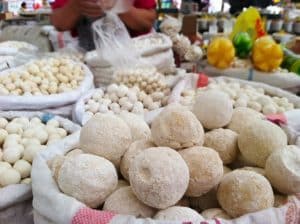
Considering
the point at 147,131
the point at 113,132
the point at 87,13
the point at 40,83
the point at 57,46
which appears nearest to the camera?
the point at 113,132

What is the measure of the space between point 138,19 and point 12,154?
1.16 meters

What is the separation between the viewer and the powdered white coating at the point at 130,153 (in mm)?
752

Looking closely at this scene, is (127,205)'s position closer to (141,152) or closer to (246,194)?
(141,152)

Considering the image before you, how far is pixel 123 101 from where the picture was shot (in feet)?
4.81

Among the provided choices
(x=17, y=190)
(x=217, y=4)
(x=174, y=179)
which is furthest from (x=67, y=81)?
(x=217, y=4)

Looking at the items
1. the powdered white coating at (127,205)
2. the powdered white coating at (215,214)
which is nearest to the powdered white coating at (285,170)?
the powdered white coating at (215,214)

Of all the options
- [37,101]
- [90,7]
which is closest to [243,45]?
[90,7]

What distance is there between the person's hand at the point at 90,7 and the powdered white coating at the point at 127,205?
1312 mm

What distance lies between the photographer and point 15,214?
0.91 m

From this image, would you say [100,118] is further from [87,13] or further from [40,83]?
[87,13]

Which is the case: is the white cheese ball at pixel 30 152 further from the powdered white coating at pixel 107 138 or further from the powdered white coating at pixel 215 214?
the powdered white coating at pixel 215 214

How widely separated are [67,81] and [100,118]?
0.85 m

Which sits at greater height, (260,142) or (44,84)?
(260,142)

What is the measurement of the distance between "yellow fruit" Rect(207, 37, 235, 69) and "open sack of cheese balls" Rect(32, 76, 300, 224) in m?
1.07
